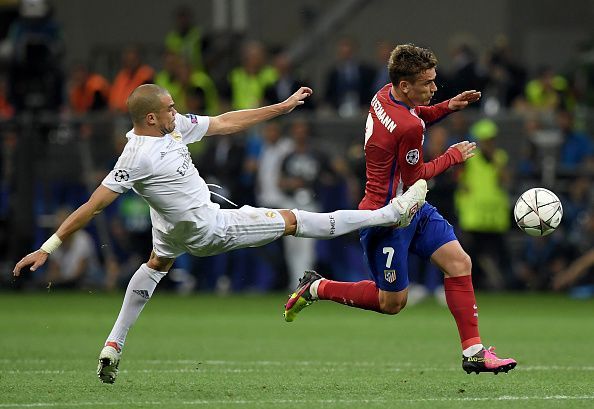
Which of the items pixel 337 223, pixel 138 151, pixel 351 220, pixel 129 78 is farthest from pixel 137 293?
pixel 129 78

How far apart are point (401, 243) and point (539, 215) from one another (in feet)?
3.72

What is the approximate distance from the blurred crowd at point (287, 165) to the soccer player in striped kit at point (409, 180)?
8838mm

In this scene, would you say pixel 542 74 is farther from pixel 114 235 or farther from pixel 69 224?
pixel 69 224

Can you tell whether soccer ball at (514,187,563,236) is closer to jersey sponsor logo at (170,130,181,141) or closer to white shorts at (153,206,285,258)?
white shorts at (153,206,285,258)

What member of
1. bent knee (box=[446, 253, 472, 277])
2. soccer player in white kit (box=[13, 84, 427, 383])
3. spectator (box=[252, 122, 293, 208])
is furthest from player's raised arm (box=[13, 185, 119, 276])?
spectator (box=[252, 122, 293, 208])

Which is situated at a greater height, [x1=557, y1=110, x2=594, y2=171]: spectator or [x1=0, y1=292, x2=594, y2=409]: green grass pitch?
[x1=557, y1=110, x2=594, y2=171]: spectator

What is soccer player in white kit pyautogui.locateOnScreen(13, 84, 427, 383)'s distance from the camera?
30.0ft

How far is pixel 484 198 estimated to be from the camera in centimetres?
1880

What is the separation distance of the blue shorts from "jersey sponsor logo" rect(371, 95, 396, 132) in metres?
0.69

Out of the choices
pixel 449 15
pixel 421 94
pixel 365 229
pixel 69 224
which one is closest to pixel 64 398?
pixel 69 224

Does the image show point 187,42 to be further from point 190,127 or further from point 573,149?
point 190,127

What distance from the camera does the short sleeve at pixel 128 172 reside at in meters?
9.06

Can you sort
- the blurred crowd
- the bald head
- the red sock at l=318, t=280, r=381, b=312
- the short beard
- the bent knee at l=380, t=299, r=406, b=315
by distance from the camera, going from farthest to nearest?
1. the blurred crowd
2. the red sock at l=318, t=280, r=381, b=312
3. the bent knee at l=380, t=299, r=406, b=315
4. the short beard
5. the bald head

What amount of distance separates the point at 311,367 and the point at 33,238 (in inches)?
403
